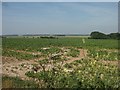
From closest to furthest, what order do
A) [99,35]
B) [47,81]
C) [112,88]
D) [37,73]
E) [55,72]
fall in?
[112,88] → [47,81] → [55,72] → [37,73] → [99,35]

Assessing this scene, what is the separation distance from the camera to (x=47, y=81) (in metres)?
8.02

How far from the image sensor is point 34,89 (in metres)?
7.46

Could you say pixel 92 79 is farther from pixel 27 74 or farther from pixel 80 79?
pixel 27 74

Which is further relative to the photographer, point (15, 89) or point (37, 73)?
point (37, 73)

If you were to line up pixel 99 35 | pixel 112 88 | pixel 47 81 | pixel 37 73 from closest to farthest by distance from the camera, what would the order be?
pixel 112 88, pixel 47 81, pixel 37 73, pixel 99 35

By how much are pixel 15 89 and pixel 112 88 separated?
2317 millimetres

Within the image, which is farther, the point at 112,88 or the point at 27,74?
the point at 27,74

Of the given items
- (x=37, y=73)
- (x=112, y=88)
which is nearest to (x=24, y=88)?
(x=112, y=88)

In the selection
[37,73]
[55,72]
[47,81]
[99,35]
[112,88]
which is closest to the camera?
[112,88]

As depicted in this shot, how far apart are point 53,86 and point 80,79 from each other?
3.69ft

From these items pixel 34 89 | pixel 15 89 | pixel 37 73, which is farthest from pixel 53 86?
pixel 37 73

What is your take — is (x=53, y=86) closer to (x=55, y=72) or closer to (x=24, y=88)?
(x=24, y=88)

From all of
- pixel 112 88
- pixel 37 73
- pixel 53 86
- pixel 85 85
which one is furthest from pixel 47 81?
pixel 37 73

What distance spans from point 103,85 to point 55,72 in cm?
196
